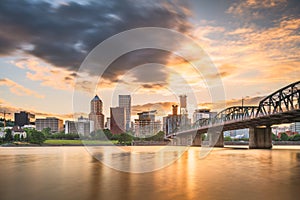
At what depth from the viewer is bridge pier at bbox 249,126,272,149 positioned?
11281cm

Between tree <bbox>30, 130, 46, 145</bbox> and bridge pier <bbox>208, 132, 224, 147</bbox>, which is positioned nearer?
bridge pier <bbox>208, 132, 224, 147</bbox>

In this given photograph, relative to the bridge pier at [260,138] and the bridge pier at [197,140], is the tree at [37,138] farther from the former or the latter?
the bridge pier at [260,138]

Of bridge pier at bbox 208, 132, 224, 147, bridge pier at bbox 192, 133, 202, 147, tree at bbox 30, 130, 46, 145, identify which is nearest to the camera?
bridge pier at bbox 208, 132, 224, 147

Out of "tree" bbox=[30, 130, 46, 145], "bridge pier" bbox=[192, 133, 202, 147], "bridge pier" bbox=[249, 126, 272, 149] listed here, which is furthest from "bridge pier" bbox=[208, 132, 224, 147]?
"tree" bbox=[30, 130, 46, 145]

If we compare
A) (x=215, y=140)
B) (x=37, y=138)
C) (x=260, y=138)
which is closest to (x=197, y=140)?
(x=215, y=140)

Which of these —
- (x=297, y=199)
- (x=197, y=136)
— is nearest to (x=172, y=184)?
(x=297, y=199)

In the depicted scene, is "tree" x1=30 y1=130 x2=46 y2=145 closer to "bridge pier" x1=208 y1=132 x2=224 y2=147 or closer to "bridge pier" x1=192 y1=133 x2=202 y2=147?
"bridge pier" x1=192 y1=133 x2=202 y2=147

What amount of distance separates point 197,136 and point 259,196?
143226 millimetres

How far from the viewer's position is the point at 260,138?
114m

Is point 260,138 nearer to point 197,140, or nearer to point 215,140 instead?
point 215,140

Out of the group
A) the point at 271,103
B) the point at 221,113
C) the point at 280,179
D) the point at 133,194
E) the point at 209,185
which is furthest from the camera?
the point at 221,113

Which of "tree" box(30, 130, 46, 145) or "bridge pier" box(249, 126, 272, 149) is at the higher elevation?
"bridge pier" box(249, 126, 272, 149)

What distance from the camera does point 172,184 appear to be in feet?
98.4

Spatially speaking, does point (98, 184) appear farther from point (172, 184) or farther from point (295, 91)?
point (295, 91)
